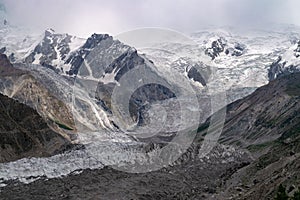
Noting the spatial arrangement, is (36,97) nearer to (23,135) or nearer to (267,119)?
(23,135)

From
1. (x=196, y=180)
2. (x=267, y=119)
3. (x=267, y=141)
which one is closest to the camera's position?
(x=196, y=180)

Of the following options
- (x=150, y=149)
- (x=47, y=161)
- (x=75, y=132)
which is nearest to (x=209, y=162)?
(x=150, y=149)

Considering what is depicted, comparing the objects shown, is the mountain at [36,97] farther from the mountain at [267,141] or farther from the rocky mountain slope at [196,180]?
the rocky mountain slope at [196,180]

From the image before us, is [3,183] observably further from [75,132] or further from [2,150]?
[75,132]

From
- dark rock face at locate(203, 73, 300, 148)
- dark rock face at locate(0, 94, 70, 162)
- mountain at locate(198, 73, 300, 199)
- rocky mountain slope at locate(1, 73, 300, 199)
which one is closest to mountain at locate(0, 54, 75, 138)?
dark rock face at locate(0, 94, 70, 162)

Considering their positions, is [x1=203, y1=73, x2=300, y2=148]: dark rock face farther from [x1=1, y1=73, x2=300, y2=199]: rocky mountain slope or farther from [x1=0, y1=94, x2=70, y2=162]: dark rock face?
[x1=0, y1=94, x2=70, y2=162]: dark rock face

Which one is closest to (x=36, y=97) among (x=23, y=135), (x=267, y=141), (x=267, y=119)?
(x=23, y=135)

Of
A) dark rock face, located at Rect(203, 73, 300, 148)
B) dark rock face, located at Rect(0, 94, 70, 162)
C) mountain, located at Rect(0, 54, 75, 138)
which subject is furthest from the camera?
mountain, located at Rect(0, 54, 75, 138)

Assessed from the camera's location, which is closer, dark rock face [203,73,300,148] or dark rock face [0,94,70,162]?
dark rock face [0,94,70,162]
